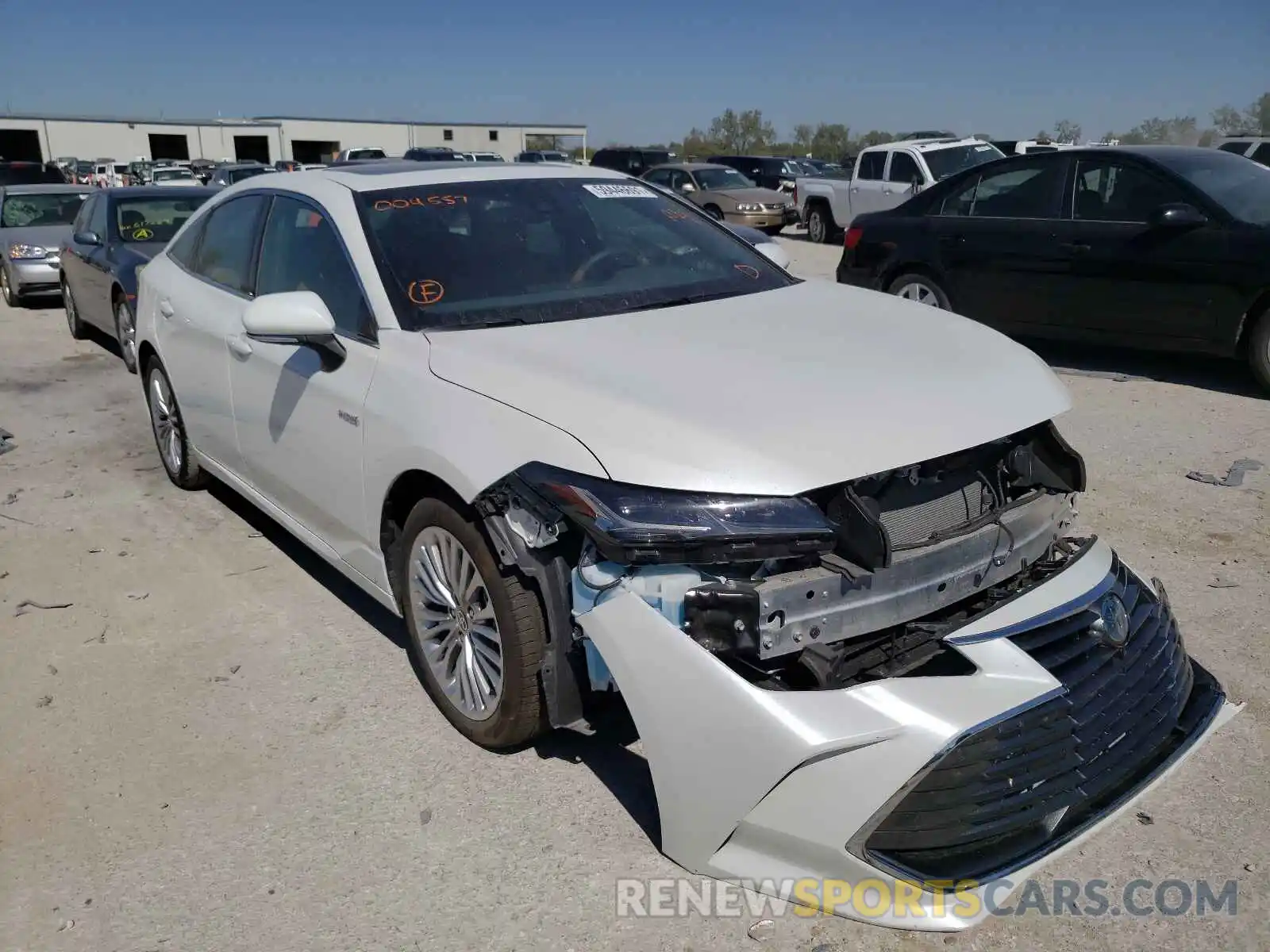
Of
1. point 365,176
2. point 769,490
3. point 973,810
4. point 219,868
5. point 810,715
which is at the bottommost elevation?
point 219,868

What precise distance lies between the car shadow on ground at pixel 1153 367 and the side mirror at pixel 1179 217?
114cm

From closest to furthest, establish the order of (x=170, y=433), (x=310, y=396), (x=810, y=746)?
1. (x=810, y=746)
2. (x=310, y=396)
3. (x=170, y=433)

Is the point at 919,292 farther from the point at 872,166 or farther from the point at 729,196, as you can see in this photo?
the point at 729,196

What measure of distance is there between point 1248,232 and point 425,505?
612 centimetres

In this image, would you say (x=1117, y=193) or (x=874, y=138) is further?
(x=874, y=138)

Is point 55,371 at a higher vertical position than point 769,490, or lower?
lower

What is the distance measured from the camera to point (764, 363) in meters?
2.96

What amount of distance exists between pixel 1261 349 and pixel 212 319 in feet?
20.8

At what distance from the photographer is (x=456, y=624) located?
322 centimetres

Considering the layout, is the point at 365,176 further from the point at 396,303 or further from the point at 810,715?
the point at 810,715

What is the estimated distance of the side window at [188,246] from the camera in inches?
201

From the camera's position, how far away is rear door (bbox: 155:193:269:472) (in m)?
4.41

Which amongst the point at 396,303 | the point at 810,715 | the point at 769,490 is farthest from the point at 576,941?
the point at 396,303

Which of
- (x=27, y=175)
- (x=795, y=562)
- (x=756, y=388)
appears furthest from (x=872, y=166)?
(x=27, y=175)
